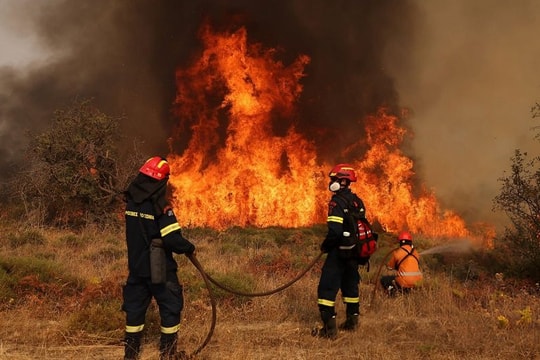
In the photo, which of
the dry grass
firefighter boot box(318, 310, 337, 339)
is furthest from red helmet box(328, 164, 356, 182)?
the dry grass

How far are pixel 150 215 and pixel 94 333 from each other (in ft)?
7.23

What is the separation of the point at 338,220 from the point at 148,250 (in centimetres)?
251

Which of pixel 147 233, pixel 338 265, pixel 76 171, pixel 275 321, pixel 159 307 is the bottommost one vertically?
pixel 275 321

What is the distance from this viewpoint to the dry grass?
5266 millimetres

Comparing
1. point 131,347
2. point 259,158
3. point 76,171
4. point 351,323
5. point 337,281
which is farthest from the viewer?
point 259,158

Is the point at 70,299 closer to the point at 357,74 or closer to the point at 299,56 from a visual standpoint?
the point at 299,56

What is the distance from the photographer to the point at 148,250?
4.65 metres

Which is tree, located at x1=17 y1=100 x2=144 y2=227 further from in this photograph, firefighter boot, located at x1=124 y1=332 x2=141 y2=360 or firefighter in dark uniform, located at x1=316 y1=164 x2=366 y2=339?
firefighter boot, located at x1=124 y1=332 x2=141 y2=360

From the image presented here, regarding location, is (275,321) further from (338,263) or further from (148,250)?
(148,250)

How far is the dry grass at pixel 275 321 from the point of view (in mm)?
5266

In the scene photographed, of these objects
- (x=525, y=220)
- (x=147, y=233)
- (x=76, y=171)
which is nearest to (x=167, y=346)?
(x=147, y=233)

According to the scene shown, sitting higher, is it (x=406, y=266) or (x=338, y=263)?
(x=338, y=263)

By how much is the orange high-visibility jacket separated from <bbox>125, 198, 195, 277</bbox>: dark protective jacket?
4441 mm

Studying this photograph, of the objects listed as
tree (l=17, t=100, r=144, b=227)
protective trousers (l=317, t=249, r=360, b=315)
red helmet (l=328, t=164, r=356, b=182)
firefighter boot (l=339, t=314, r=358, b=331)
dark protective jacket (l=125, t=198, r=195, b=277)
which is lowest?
firefighter boot (l=339, t=314, r=358, b=331)
